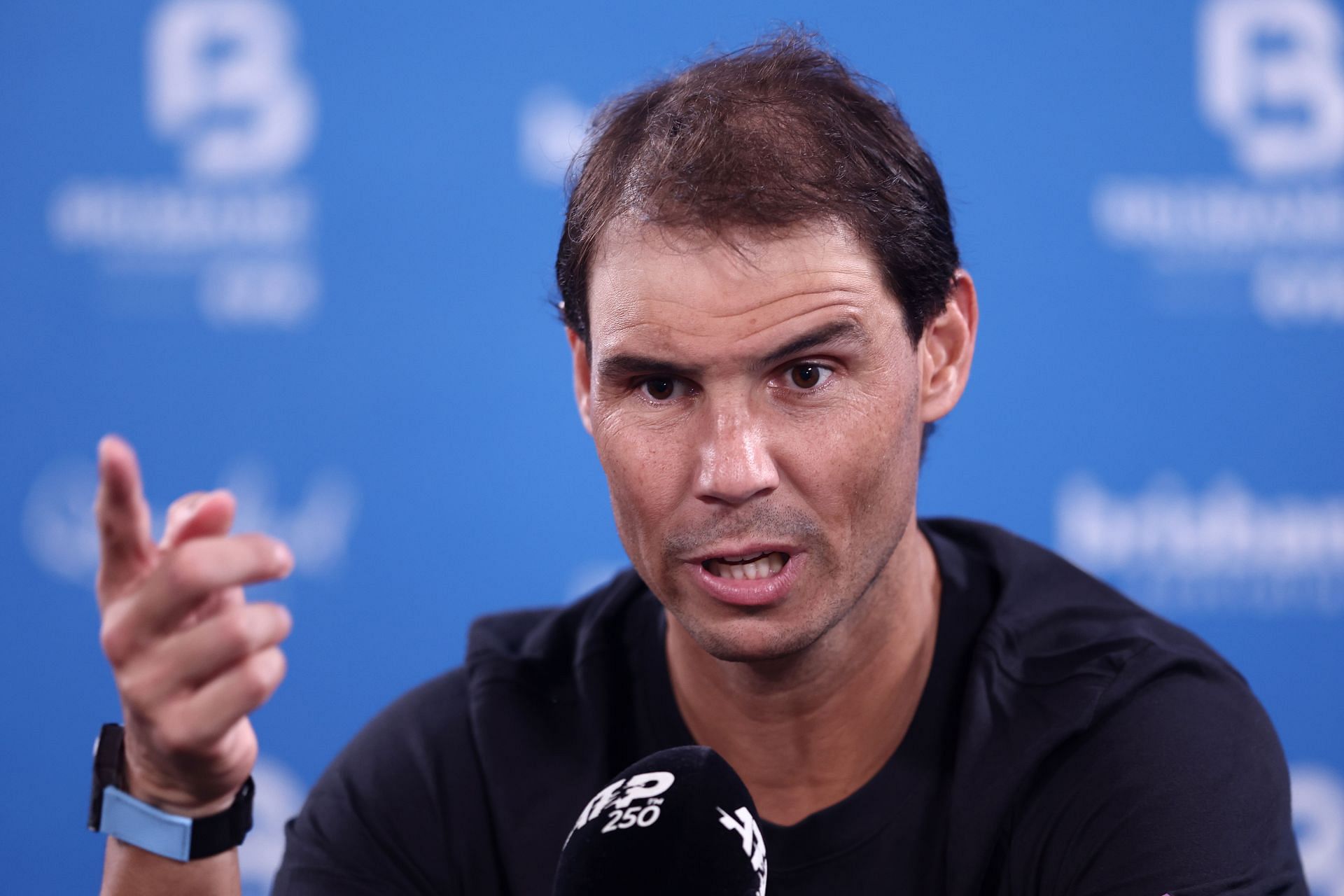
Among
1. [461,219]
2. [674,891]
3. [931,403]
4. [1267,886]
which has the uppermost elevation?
[461,219]

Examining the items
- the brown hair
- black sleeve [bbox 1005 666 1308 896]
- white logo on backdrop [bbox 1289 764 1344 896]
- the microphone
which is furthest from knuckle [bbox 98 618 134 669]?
white logo on backdrop [bbox 1289 764 1344 896]

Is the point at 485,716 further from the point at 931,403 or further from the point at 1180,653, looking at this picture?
the point at 1180,653

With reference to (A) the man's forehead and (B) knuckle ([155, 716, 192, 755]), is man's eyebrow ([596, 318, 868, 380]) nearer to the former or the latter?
(A) the man's forehead

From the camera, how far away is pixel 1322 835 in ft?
8.74

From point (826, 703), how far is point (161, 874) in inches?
30.8

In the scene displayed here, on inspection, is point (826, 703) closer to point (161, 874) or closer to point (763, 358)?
point (763, 358)

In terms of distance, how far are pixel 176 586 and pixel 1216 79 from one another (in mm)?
2466

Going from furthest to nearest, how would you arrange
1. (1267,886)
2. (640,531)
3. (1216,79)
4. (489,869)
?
1. (1216,79)
2. (489,869)
3. (640,531)
4. (1267,886)

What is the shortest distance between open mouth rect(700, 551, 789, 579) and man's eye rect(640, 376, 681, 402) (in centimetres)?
19

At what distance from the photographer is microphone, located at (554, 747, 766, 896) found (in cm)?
98

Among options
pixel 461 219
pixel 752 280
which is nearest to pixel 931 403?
pixel 752 280

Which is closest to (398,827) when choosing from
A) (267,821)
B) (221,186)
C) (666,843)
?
(666,843)

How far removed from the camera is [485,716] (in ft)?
5.25

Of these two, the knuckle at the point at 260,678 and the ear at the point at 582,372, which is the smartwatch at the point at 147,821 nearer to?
the knuckle at the point at 260,678
